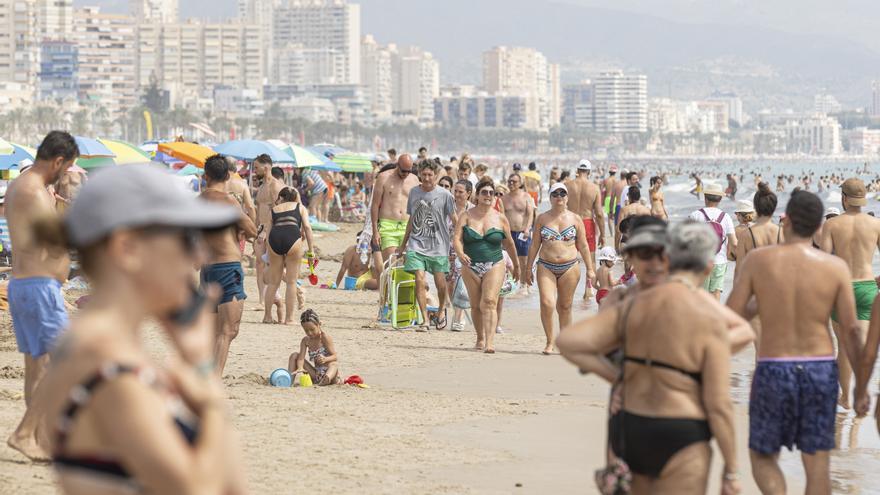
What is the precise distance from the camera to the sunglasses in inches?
161

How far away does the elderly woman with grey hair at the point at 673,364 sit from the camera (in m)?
4.03

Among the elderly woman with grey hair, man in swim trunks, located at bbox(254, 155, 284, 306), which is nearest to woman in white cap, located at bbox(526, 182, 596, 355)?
man in swim trunks, located at bbox(254, 155, 284, 306)

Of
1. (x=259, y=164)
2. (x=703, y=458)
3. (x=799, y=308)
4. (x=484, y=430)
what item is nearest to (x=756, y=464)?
(x=799, y=308)

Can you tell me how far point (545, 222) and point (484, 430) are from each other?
3028 millimetres

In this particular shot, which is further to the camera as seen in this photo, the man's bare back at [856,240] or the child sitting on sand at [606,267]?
the child sitting on sand at [606,267]

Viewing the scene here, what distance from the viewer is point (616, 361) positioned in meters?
4.17

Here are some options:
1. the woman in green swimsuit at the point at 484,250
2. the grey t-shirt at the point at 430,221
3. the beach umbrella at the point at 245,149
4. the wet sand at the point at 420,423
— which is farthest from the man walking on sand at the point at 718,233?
the beach umbrella at the point at 245,149

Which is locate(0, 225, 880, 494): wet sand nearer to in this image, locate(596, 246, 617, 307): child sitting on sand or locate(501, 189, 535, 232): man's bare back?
locate(596, 246, 617, 307): child sitting on sand

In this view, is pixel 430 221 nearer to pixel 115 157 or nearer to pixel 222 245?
pixel 222 245

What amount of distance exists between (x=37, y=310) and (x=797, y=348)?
3219 millimetres

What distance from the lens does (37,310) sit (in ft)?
20.5

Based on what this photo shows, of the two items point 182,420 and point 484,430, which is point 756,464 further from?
point 182,420

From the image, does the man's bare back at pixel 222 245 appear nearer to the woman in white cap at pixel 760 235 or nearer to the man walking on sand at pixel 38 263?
the man walking on sand at pixel 38 263

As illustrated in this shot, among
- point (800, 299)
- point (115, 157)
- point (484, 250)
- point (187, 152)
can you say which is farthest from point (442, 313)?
point (187, 152)
